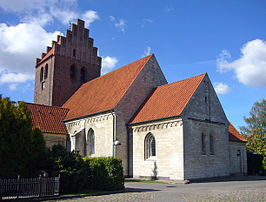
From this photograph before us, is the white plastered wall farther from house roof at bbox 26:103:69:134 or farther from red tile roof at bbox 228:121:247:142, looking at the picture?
house roof at bbox 26:103:69:134

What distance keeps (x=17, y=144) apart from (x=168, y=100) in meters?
12.9

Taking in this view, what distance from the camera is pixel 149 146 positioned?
925 inches

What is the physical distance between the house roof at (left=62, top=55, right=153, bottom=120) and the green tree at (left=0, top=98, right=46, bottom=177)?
9.67 metres

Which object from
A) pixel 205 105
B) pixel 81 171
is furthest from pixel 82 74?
pixel 81 171

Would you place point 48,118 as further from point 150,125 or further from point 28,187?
point 28,187

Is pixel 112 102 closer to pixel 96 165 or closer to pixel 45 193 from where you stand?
pixel 96 165

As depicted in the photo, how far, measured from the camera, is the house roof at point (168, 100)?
21.9 meters

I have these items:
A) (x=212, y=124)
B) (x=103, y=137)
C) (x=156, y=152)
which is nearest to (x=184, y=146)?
(x=156, y=152)

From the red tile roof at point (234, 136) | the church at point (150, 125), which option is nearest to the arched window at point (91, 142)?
the church at point (150, 125)

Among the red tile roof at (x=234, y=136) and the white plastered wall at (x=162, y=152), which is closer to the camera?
the white plastered wall at (x=162, y=152)

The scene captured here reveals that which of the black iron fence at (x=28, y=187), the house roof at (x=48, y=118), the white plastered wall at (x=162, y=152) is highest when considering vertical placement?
the house roof at (x=48, y=118)

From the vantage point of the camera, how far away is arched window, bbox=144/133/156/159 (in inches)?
912

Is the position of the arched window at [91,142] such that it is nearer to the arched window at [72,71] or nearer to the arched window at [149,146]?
the arched window at [149,146]

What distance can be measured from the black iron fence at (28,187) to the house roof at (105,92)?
11.3 m
